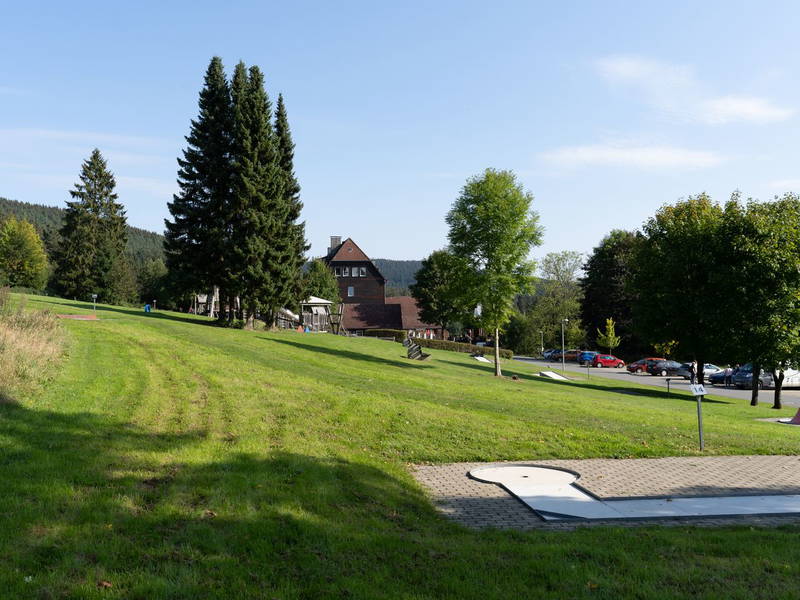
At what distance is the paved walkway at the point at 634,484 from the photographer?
7695 millimetres

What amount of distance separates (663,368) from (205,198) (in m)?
36.5

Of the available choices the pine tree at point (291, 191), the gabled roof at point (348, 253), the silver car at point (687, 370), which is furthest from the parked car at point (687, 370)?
the gabled roof at point (348, 253)

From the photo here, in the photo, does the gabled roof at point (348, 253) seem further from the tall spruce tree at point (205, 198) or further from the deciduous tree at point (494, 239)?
the deciduous tree at point (494, 239)

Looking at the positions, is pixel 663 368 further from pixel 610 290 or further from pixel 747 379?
pixel 610 290

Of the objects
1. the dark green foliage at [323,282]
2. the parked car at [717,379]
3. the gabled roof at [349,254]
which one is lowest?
the parked car at [717,379]

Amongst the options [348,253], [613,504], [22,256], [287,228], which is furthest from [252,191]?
[348,253]

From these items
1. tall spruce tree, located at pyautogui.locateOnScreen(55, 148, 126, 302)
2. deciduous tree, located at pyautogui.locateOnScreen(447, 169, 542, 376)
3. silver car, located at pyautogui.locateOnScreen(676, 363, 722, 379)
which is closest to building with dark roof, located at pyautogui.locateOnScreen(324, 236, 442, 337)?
tall spruce tree, located at pyautogui.locateOnScreen(55, 148, 126, 302)

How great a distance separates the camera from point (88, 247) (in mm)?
66312

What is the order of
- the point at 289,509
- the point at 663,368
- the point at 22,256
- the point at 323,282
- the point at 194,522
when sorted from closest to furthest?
the point at 194,522 → the point at 289,509 → the point at 663,368 → the point at 323,282 → the point at 22,256

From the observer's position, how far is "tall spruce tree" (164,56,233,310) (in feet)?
124

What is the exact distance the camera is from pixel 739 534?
6.89 m

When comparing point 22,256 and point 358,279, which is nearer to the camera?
point 22,256

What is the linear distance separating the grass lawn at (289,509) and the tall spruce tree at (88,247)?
57146mm

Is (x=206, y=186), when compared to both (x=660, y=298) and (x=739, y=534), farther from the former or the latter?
(x=739, y=534)
